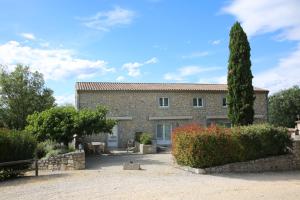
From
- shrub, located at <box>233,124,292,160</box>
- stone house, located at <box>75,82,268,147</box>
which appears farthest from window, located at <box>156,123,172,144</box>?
shrub, located at <box>233,124,292,160</box>

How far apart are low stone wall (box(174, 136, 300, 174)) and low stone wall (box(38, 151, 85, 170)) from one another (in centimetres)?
455

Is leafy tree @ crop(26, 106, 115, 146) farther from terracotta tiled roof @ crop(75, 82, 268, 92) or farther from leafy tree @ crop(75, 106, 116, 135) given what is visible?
terracotta tiled roof @ crop(75, 82, 268, 92)

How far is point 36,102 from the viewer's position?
38.3 m

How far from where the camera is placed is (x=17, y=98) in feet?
124

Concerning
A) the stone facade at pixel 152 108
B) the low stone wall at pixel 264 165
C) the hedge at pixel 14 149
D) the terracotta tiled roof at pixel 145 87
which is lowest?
the low stone wall at pixel 264 165

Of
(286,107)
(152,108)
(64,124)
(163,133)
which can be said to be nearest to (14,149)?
(64,124)

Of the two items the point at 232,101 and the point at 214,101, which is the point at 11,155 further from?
the point at 214,101

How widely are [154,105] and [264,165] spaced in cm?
1715

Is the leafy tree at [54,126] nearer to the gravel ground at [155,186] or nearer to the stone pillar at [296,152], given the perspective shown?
the gravel ground at [155,186]

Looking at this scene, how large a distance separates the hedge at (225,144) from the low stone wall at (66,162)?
4470 millimetres

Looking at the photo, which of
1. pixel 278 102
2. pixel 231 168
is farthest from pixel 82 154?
pixel 278 102

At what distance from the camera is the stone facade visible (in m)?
33.7

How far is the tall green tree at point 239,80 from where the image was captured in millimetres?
21938

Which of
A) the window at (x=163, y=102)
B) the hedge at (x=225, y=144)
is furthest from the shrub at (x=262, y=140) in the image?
the window at (x=163, y=102)
